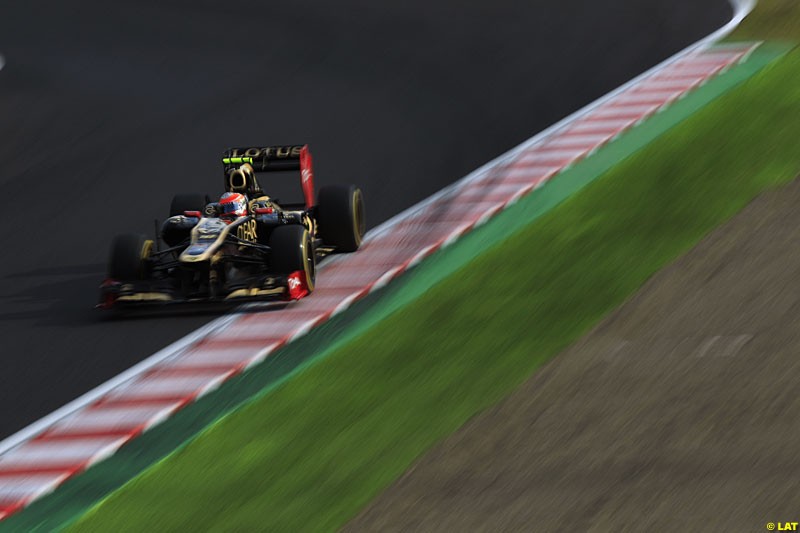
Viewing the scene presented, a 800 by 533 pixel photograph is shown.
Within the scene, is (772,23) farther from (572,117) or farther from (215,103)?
(215,103)

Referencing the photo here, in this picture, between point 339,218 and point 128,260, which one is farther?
point 339,218

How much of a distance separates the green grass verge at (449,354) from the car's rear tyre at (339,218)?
143 cm

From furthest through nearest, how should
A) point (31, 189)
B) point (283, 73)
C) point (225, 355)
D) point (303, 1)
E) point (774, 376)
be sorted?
point (303, 1) < point (283, 73) < point (31, 189) < point (225, 355) < point (774, 376)

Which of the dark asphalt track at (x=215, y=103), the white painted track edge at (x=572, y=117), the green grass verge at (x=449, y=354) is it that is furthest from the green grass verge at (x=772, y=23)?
the green grass verge at (x=449, y=354)

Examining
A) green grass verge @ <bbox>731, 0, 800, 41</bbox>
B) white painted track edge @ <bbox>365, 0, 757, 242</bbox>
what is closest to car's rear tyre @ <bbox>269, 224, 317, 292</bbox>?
white painted track edge @ <bbox>365, 0, 757, 242</bbox>

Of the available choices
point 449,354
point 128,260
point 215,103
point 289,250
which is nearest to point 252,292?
point 289,250

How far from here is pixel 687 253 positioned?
1152cm

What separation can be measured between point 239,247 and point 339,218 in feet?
3.97

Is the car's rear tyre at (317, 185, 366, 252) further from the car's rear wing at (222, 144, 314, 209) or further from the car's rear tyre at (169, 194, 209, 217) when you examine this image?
the car's rear tyre at (169, 194, 209, 217)

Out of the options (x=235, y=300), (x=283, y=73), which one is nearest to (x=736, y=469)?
(x=235, y=300)

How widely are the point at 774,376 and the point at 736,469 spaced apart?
1.30 meters

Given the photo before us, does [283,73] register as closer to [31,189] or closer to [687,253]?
[31,189]

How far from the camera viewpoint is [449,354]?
33.9ft

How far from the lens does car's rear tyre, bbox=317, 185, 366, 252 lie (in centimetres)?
1305
